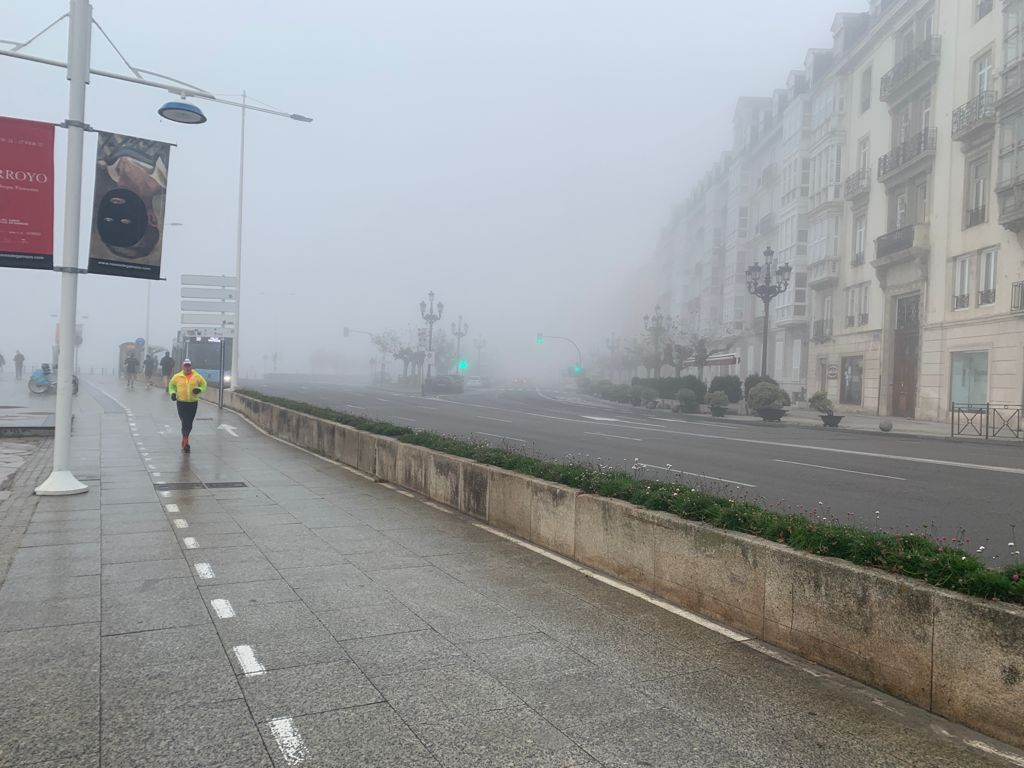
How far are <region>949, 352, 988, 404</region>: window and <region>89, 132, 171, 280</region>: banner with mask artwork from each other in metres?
28.9

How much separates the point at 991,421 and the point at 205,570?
28.3 m

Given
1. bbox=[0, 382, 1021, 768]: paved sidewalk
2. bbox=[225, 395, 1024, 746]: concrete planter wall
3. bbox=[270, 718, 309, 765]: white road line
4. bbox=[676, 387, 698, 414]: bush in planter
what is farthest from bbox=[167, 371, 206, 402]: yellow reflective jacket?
bbox=[676, 387, 698, 414]: bush in planter

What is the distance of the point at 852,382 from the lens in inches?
1594

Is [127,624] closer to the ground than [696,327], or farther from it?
closer to the ground

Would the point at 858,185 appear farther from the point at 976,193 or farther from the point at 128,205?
the point at 128,205

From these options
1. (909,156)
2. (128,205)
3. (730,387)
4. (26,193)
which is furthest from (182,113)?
(730,387)

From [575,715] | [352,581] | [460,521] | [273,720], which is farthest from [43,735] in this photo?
[460,521]

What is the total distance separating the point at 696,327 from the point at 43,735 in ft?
254

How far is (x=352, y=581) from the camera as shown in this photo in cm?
616

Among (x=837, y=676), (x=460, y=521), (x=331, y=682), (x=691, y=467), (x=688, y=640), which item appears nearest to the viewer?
(x=331, y=682)

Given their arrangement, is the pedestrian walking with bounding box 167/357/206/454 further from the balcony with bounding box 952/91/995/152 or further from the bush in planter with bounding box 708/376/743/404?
the bush in planter with bounding box 708/376/743/404

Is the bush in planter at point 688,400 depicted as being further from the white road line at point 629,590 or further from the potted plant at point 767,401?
the white road line at point 629,590

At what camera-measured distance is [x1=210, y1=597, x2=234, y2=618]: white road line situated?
206 inches

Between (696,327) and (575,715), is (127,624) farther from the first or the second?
(696,327)
